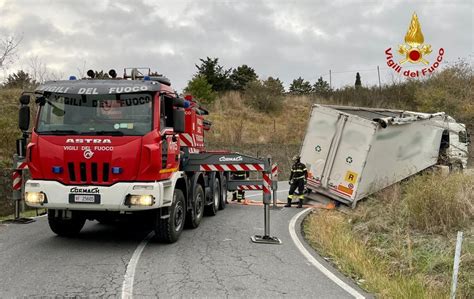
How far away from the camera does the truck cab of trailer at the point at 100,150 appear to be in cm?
707

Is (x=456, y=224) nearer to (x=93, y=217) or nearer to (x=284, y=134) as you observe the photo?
(x=93, y=217)

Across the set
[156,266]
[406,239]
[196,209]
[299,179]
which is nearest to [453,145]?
[299,179]

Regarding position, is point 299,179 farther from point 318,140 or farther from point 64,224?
point 64,224

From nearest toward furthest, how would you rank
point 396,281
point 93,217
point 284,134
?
point 396,281 < point 93,217 < point 284,134

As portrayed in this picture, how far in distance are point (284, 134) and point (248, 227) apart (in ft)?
96.2

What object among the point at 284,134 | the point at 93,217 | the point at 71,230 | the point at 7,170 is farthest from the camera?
the point at 284,134

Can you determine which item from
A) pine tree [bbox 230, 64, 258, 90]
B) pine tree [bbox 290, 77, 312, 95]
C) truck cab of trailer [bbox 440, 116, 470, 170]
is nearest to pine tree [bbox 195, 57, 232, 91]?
pine tree [bbox 230, 64, 258, 90]

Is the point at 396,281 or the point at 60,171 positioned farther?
the point at 60,171

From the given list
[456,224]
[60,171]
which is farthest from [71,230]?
[456,224]

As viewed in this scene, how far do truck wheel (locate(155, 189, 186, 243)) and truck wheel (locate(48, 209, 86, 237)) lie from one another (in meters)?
1.40

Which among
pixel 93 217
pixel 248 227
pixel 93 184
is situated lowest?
pixel 248 227

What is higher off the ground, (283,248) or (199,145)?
(199,145)

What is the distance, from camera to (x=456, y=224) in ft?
29.0

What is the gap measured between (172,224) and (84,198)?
1.67 meters
